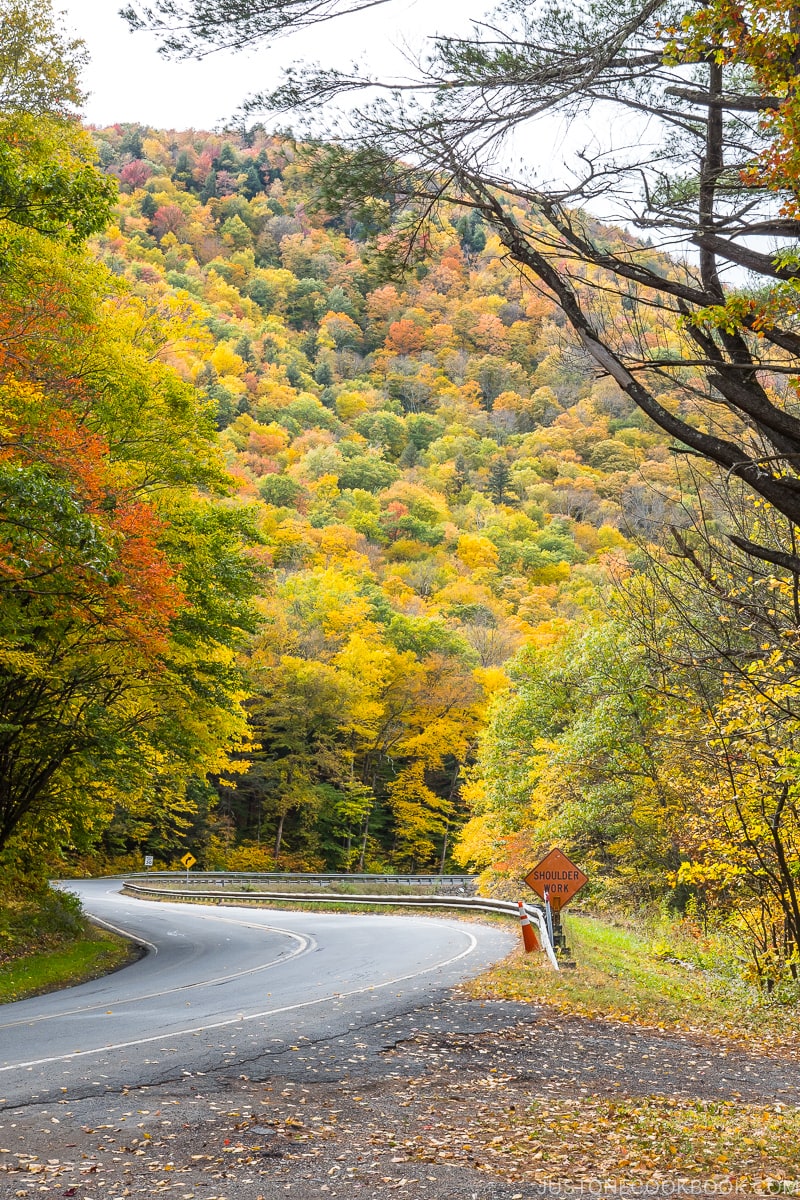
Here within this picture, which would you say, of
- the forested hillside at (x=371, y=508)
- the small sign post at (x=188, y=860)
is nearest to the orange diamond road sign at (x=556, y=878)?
the forested hillside at (x=371, y=508)

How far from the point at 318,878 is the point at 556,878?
29.5 m

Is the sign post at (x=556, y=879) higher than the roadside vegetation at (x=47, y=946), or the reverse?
the sign post at (x=556, y=879)

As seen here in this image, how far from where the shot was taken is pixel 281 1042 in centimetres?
903

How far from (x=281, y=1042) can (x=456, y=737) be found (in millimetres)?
46184

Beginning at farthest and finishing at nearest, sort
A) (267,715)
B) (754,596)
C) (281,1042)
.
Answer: (267,715), (754,596), (281,1042)

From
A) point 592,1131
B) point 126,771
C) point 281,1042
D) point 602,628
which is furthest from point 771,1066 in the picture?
point 602,628

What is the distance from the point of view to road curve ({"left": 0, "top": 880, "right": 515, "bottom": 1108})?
25.9 feet

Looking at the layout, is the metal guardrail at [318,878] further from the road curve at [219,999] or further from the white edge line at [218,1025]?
the white edge line at [218,1025]

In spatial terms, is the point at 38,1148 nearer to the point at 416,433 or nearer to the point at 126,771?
the point at 126,771

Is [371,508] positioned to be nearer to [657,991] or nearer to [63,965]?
[63,965]

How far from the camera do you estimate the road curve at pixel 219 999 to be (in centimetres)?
789

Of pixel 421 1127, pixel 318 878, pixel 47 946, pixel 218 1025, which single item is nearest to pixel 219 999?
pixel 218 1025

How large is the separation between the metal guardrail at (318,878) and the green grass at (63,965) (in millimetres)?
21533

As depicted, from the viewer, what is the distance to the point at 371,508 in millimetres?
76438
